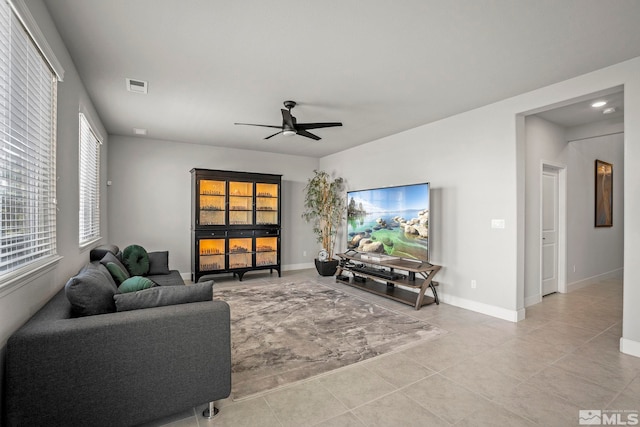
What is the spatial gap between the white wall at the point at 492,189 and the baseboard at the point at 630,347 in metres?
0.02

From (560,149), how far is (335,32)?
4.38 meters

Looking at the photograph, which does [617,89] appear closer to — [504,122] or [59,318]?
[504,122]

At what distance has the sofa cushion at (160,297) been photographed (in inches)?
74.4

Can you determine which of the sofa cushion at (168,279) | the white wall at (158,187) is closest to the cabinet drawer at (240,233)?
the white wall at (158,187)

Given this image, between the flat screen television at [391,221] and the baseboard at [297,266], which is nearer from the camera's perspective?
the flat screen television at [391,221]

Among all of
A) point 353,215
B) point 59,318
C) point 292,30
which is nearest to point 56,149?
point 59,318

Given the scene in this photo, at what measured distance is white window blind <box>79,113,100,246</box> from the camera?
3.61 meters

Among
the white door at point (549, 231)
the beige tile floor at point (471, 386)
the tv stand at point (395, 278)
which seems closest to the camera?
the beige tile floor at point (471, 386)

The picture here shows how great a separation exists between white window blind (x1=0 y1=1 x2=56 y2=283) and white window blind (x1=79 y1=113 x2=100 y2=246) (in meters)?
1.33

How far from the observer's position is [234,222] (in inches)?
234

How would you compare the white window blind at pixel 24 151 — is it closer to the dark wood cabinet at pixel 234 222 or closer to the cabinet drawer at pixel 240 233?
the dark wood cabinet at pixel 234 222

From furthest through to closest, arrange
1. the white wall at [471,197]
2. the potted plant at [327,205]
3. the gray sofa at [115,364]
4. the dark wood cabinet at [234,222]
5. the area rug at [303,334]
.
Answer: the potted plant at [327,205], the dark wood cabinet at [234,222], the white wall at [471,197], the area rug at [303,334], the gray sofa at [115,364]

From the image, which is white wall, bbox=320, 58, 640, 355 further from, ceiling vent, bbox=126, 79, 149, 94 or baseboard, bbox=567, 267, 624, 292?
ceiling vent, bbox=126, 79, 149, 94

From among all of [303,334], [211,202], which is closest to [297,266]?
[211,202]
